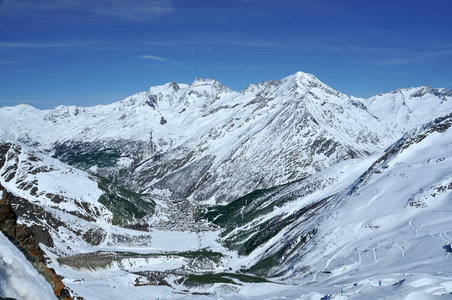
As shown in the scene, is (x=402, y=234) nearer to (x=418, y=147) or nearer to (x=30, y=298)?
(x=418, y=147)

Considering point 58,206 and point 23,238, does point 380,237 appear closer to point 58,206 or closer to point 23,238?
point 23,238

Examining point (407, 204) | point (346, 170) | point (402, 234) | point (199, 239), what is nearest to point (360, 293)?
point (402, 234)

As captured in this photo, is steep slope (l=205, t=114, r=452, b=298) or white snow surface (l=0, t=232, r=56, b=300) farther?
steep slope (l=205, t=114, r=452, b=298)

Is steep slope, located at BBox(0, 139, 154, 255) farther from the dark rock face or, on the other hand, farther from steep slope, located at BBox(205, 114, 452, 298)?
the dark rock face

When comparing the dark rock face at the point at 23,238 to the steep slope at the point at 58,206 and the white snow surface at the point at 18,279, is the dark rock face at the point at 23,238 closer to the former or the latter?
the white snow surface at the point at 18,279

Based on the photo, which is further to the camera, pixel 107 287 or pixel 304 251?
pixel 304 251

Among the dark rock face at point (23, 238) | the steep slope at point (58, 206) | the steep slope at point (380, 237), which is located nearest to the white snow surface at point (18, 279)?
the dark rock face at point (23, 238)

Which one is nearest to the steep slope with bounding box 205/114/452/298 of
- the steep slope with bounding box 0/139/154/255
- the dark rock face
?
the dark rock face

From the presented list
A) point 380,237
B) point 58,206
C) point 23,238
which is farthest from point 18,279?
point 58,206
